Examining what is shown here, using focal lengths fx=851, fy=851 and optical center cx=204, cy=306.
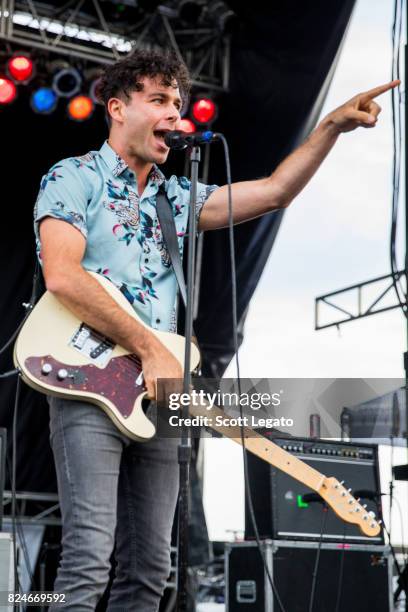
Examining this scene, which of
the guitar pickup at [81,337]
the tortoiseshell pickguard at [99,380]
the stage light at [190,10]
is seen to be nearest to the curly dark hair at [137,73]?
the guitar pickup at [81,337]

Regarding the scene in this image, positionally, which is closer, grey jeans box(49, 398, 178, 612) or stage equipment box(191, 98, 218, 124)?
grey jeans box(49, 398, 178, 612)

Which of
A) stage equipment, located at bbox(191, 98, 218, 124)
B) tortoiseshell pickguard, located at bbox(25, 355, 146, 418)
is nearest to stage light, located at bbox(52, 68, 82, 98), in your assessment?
stage equipment, located at bbox(191, 98, 218, 124)

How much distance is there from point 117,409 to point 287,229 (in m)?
5.98

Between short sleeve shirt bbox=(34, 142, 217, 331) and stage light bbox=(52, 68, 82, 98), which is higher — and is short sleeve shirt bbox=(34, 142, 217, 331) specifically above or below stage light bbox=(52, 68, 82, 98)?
below

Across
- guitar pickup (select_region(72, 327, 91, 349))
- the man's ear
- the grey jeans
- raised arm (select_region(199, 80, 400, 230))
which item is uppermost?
the man's ear

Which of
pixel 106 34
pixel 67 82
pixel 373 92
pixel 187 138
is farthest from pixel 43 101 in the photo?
pixel 373 92

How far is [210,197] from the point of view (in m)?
2.75

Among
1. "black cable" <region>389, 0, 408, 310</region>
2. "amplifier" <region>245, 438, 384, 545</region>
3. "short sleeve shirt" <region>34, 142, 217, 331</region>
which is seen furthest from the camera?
"amplifier" <region>245, 438, 384, 545</region>

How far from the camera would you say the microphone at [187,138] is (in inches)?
95.1

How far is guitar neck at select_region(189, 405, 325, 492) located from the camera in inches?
95.4

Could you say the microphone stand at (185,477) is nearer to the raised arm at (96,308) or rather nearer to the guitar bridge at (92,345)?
the raised arm at (96,308)

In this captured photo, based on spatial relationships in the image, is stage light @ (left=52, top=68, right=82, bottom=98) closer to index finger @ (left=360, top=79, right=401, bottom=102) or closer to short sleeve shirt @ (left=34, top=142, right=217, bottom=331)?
short sleeve shirt @ (left=34, top=142, right=217, bottom=331)

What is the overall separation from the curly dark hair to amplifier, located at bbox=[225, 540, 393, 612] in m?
2.40

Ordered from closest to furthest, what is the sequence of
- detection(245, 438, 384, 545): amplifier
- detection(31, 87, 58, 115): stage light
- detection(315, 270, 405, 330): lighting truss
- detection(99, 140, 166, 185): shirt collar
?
1. detection(99, 140, 166, 185): shirt collar
2. detection(245, 438, 384, 545): amplifier
3. detection(31, 87, 58, 115): stage light
4. detection(315, 270, 405, 330): lighting truss
